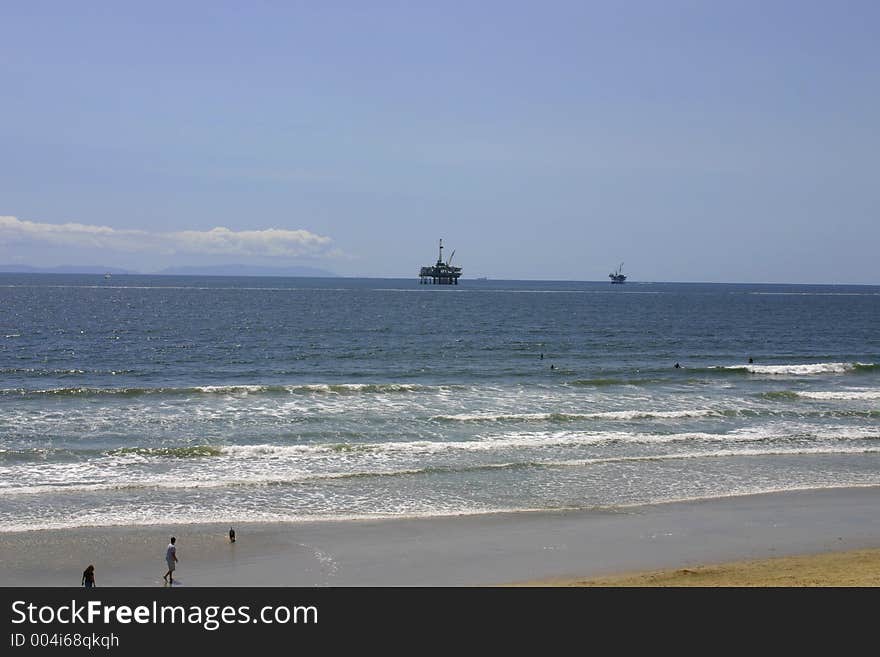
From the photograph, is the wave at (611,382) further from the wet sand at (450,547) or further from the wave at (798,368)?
the wet sand at (450,547)

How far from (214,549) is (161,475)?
24.9 feet

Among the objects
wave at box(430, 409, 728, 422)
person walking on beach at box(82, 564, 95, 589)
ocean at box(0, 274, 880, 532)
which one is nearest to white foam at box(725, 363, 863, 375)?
ocean at box(0, 274, 880, 532)

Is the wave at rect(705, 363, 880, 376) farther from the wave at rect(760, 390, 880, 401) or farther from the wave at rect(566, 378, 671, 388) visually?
the wave at rect(566, 378, 671, 388)

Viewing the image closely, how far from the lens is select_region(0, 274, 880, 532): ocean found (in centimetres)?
2525

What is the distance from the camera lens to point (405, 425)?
35.2 metres

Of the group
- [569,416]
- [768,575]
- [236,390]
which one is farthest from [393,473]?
[236,390]

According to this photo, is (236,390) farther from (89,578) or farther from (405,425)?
(89,578)

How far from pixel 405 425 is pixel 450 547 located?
14850mm

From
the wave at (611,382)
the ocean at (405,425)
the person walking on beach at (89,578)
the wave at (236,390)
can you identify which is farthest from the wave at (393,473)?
the wave at (236,390)

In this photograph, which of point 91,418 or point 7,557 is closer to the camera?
point 7,557
